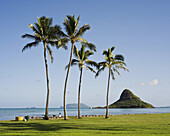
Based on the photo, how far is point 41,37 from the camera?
36.7 metres

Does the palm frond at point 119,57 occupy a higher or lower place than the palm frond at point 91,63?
higher

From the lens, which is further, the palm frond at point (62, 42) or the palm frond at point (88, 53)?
the palm frond at point (88, 53)

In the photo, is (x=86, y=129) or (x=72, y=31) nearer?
(x=86, y=129)

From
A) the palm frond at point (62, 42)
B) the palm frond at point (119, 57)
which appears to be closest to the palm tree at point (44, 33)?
the palm frond at point (62, 42)

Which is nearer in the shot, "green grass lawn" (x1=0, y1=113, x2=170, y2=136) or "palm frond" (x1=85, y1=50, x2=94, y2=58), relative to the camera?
"green grass lawn" (x1=0, y1=113, x2=170, y2=136)

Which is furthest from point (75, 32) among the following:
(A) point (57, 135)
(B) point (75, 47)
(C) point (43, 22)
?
(A) point (57, 135)

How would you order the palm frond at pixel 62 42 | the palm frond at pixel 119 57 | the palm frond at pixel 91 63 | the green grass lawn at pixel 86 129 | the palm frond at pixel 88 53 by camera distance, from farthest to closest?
the palm frond at pixel 88 53 < the palm frond at pixel 119 57 < the palm frond at pixel 91 63 < the palm frond at pixel 62 42 < the green grass lawn at pixel 86 129

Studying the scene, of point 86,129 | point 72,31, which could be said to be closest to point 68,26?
point 72,31

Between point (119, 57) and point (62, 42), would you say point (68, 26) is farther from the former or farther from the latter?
point (119, 57)

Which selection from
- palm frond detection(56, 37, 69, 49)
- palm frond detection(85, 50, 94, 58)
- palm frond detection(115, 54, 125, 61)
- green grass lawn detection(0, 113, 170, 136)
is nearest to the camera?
green grass lawn detection(0, 113, 170, 136)

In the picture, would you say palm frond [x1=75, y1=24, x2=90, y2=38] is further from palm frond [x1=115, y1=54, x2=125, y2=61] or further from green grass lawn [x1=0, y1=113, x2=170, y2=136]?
green grass lawn [x1=0, y1=113, x2=170, y2=136]

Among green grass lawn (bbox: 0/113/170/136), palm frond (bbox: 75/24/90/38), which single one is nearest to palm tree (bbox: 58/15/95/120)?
palm frond (bbox: 75/24/90/38)

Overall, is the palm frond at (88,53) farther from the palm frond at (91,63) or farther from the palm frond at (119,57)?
the palm frond at (119,57)

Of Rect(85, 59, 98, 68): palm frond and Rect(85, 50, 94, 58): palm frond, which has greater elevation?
Rect(85, 50, 94, 58): palm frond
